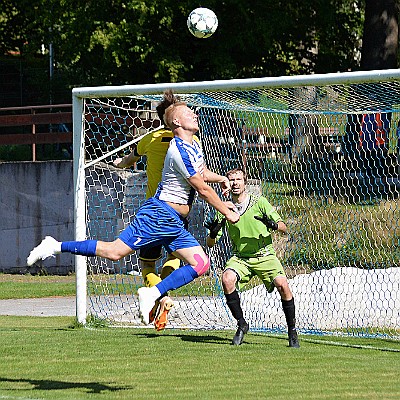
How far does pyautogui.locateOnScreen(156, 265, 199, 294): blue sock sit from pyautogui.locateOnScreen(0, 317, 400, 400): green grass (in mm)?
754

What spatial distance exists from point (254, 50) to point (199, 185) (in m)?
20.1

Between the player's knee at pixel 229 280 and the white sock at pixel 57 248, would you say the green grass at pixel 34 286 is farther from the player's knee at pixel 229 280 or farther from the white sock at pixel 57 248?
the white sock at pixel 57 248

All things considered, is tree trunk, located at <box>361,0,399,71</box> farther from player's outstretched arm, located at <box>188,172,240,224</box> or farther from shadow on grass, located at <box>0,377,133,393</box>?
shadow on grass, located at <box>0,377,133,393</box>

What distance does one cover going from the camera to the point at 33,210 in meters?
20.6

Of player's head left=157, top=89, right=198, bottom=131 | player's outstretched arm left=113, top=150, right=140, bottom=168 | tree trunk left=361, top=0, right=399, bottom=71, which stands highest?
tree trunk left=361, top=0, right=399, bottom=71

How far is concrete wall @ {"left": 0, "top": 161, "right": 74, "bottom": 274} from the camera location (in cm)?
2033

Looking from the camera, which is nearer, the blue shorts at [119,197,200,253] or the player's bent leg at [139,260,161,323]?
the blue shorts at [119,197,200,253]

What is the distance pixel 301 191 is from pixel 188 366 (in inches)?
226

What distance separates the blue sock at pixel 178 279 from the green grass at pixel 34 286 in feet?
30.5

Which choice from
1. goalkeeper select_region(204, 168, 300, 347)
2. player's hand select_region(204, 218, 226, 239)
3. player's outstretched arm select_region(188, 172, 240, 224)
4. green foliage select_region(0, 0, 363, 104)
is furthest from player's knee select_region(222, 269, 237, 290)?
green foliage select_region(0, 0, 363, 104)

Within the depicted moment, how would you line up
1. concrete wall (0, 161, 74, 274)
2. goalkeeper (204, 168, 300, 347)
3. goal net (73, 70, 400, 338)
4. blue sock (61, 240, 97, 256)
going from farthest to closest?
concrete wall (0, 161, 74, 274) < goal net (73, 70, 400, 338) < goalkeeper (204, 168, 300, 347) < blue sock (61, 240, 97, 256)

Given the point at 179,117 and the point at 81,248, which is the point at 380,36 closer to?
the point at 179,117

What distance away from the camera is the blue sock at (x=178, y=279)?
7.88 m

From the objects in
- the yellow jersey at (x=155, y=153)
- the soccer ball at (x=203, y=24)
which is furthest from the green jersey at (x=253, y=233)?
the soccer ball at (x=203, y=24)
